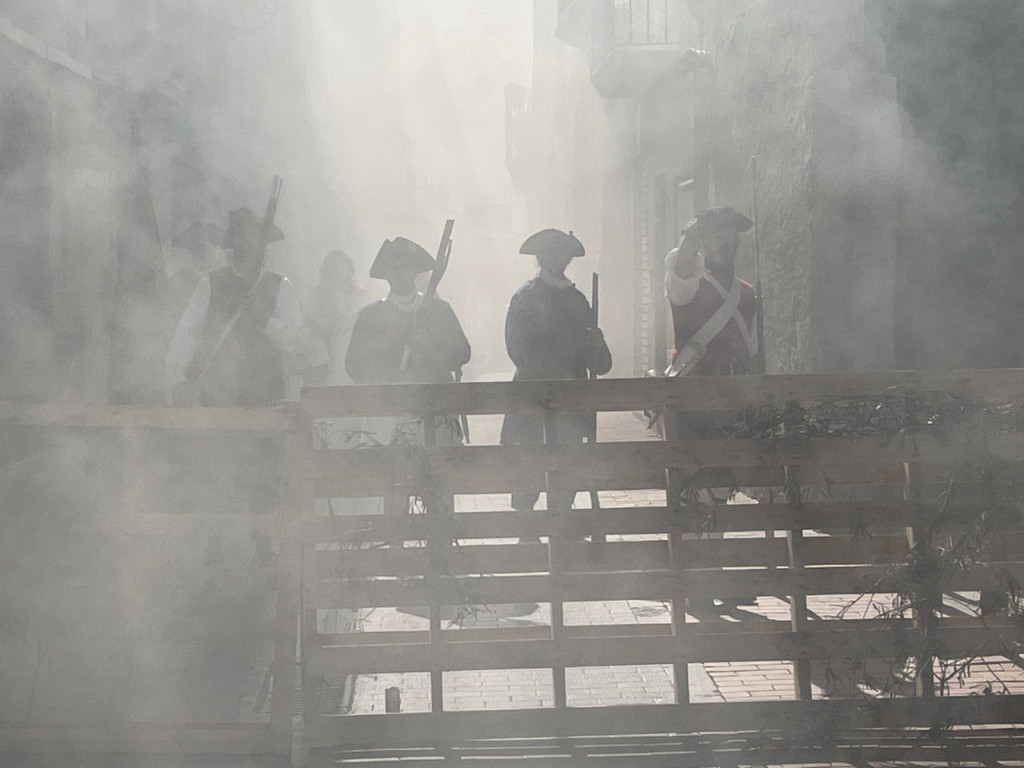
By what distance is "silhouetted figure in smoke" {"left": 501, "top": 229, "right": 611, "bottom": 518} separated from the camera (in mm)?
7148

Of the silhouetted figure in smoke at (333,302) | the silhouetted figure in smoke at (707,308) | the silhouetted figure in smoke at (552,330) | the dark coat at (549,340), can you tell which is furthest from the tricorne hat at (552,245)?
the silhouetted figure in smoke at (333,302)

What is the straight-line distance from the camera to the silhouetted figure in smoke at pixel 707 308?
20.4 feet

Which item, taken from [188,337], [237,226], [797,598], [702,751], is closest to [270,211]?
[237,226]

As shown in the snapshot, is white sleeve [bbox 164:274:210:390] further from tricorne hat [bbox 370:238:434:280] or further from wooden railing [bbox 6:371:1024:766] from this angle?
wooden railing [bbox 6:371:1024:766]

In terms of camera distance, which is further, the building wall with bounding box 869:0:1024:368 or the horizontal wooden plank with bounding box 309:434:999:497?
the building wall with bounding box 869:0:1024:368

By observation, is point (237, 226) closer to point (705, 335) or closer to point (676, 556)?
point (705, 335)

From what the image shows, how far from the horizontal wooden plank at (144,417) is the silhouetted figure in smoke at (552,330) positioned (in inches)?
117

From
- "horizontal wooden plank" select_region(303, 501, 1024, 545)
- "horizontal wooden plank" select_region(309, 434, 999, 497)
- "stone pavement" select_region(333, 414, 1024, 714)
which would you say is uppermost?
"horizontal wooden plank" select_region(309, 434, 999, 497)

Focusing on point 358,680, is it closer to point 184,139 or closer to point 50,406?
point 50,406

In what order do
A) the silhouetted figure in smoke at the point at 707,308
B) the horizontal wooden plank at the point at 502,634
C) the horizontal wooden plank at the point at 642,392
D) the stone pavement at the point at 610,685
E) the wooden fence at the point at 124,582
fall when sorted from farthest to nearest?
the silhouetted figure in smoke at the point at 707,308 → the stone pavement at the point at 610,685 → the horizontal wooden plank at the point at 502,634 → the horizontal wooden plank at the point at 642,392 → the wooden fence at the point at 124,582

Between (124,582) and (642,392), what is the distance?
1.73 metres

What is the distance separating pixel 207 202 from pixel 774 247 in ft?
14.3

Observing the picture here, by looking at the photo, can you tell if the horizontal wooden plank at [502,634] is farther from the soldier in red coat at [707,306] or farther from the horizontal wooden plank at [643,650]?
the soldier in red coat at [707,306]

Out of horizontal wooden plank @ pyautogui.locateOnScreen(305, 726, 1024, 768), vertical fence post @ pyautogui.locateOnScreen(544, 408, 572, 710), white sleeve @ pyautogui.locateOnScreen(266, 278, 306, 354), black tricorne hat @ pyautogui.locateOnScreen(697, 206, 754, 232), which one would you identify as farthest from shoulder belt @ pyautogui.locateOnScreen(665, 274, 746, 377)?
horizontal wooden plank @ pyautogui.locateOnScreen(305, 726, 1024, 768)
